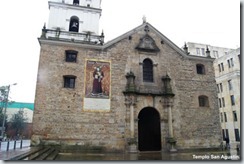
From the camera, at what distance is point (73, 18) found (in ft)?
78.6

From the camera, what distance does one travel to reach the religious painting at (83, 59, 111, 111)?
1484cm

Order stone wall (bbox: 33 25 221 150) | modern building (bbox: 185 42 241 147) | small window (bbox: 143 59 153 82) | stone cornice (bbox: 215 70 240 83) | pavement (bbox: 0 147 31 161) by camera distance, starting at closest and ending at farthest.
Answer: pavement (bbox: 0 147 31 161)
stone wall (bbox: 33 25 221 150)
small window (bbox: 143 59 153 82)
modern building (bbox: 185 42 241 147)
stone cornice (bbox: 215 70 240 83)

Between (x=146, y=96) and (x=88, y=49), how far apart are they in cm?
592

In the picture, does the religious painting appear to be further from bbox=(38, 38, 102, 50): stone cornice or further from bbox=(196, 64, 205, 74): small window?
bbox=(196, 64, 205, 74): small window

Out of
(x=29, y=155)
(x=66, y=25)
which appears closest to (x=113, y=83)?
(x=29, y=155)

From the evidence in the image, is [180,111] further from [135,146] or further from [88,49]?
[88,49]

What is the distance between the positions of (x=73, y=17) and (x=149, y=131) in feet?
52.3

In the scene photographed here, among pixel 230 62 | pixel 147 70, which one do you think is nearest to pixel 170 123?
pixel 147 70

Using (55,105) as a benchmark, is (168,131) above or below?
below

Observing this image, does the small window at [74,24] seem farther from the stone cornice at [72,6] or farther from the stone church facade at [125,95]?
the stone church facade at [125,95]

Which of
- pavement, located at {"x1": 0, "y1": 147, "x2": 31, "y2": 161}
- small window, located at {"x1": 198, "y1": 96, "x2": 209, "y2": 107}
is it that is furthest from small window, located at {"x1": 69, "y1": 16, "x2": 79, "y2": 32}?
pavement, located at {"x1": 0, "y1": 147, "x2": 31, "y2": 161}

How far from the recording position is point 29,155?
364 inches

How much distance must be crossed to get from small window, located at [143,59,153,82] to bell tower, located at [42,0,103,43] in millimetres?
7946

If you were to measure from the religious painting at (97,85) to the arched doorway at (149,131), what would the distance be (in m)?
4.03
